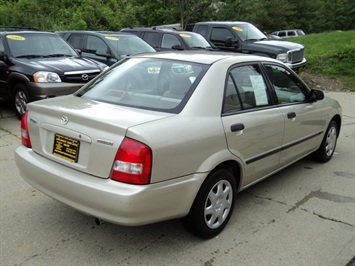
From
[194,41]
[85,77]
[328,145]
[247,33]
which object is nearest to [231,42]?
[247,33]

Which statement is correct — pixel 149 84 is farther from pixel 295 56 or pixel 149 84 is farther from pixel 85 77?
pixel 295 56

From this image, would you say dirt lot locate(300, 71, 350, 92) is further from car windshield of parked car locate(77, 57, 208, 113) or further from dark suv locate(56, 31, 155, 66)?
car windshield of parked car locate(77, 57, 208, 113)

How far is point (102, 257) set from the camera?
9.84 ft

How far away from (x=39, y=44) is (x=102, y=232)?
19.0 ft

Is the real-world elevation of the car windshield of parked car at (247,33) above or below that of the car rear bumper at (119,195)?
above

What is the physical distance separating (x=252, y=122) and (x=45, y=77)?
461 centimetres

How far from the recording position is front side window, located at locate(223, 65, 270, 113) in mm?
3445

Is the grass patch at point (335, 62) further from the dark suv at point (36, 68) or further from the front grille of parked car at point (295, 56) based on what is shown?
the dark suv at point (36, 68)

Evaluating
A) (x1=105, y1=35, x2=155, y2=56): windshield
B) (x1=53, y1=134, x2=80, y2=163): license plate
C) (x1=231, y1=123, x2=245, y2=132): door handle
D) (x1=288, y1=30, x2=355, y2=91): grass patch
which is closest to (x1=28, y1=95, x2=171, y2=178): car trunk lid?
(x1=53, y1=134, x2=80, y2=163): license plate

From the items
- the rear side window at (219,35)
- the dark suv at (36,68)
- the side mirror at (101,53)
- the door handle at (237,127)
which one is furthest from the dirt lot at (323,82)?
the door handle at (237,127)

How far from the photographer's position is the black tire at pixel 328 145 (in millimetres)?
5188

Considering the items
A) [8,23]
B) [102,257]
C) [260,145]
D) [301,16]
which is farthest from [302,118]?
[301,16]

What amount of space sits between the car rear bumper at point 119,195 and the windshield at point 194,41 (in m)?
8.91

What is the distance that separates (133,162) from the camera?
2.64 m
